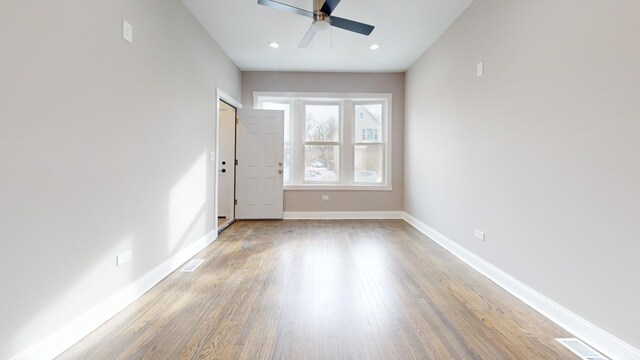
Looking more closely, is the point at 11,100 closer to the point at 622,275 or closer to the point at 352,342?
the point at 352,342

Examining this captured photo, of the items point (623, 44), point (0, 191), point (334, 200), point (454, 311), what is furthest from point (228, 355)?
point (334, 200)

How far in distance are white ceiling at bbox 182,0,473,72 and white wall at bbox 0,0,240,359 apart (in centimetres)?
67

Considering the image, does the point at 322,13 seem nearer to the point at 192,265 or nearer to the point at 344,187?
the point at 192,265

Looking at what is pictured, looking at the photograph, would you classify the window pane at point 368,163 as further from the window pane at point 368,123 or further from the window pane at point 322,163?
the window pane at point 322,163

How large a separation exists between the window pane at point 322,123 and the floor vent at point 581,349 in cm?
442

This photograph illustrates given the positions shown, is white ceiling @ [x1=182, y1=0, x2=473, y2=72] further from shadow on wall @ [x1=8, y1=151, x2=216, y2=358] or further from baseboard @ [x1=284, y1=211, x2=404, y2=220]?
baseboard @ [x1=284, y1=211, x2=404, y2=220]

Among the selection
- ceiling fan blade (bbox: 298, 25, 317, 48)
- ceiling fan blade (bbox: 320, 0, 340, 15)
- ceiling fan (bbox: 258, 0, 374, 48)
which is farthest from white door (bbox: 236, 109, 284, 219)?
ceiling fan blade (bbox: 320, 0, 340, 15)

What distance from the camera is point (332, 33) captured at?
12.6 feet

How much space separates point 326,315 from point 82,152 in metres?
1.87

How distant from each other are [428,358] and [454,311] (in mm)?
646

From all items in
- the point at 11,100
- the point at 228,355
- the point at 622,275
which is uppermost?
the point at 11,100

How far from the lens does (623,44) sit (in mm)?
1597

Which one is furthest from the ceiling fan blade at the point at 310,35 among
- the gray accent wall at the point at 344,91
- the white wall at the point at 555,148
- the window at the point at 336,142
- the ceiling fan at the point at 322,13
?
the window at the point at 336,142

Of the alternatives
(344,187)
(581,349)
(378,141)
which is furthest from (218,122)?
(581,349)
